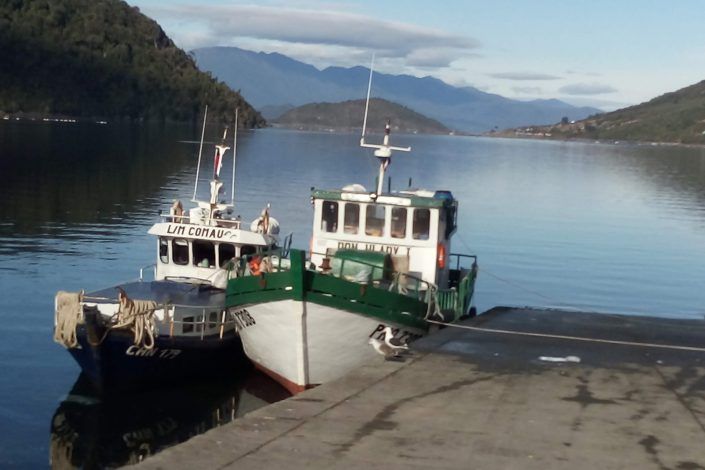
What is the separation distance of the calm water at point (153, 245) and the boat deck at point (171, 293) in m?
1.67

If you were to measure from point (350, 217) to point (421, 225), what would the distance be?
1.48 meters

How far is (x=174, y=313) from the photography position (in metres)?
21.2

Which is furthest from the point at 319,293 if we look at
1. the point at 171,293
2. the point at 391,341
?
the point at 171,293

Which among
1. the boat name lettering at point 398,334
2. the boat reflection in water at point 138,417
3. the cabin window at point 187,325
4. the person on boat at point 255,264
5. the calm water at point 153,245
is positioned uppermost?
the person on boat at point 255,264

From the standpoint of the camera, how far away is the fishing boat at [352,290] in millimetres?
19500

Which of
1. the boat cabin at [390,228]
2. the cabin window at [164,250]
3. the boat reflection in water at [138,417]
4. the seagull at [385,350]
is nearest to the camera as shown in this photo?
the boat reflection in water at [138,417]

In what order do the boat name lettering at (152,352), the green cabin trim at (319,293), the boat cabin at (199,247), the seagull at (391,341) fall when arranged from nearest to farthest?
the green cabin trim at (319,293)
the seagull at (391,341)
the boat name lettering at (152,352)
the boat cabin at (199,247)

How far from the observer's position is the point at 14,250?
35.8m

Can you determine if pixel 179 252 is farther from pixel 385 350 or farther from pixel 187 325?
pixel 385 350

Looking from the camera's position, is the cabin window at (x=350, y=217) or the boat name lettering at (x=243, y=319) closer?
the boat name lettering at (x=243, y=319)

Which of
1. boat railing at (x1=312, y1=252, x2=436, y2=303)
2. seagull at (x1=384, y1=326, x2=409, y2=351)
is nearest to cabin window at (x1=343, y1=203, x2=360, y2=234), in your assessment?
boat railing at (x1=312, y1=252, x2=436, y2=303)

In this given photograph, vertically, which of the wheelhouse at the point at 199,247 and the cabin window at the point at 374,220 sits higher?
the cabin window at the point at 374,220

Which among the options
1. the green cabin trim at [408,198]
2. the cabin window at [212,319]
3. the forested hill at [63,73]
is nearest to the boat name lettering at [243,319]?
the cabin window at [212,319]

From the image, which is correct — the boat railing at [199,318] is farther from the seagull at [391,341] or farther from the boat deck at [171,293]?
the seagull at [391,341]
